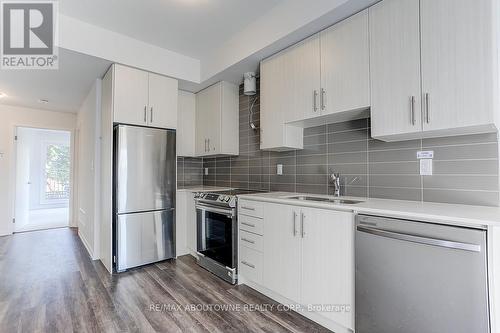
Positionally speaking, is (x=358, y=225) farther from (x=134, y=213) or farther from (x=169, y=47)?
(x=169, y=47)

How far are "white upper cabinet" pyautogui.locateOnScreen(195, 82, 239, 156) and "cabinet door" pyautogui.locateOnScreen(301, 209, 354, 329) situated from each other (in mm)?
1857

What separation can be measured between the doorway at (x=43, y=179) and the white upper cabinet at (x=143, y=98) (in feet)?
11.6

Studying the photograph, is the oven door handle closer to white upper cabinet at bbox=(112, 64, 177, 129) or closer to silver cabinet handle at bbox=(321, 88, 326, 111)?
white upper cabinet at bbox=(112, 64, 177, 129)

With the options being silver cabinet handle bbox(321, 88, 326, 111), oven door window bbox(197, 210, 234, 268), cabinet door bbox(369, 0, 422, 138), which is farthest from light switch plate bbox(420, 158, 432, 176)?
oven door window bbox(197, 210, 234, 268)

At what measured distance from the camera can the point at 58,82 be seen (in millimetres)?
3479

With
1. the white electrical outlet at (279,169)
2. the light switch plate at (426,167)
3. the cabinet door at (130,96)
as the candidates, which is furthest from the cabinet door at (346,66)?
the cabinet door at (130,96)

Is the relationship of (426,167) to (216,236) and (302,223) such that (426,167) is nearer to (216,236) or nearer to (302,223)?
(302,223)

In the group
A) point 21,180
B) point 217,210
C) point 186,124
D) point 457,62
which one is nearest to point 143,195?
point 217,210

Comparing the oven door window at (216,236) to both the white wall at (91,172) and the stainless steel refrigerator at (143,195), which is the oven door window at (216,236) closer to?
the stainless steel refrigerator at (143,195)

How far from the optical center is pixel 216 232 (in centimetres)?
289

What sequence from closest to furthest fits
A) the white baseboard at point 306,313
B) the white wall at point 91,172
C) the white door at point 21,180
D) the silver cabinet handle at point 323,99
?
the white baseboard at point 306,313, the silver cabinet handle at point 323,99, the white wall at point 91,172, the white door at point 21,180

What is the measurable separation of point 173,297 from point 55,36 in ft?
9.11

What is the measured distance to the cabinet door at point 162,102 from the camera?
10.2 ft

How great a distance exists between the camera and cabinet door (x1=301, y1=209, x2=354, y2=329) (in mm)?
1686
